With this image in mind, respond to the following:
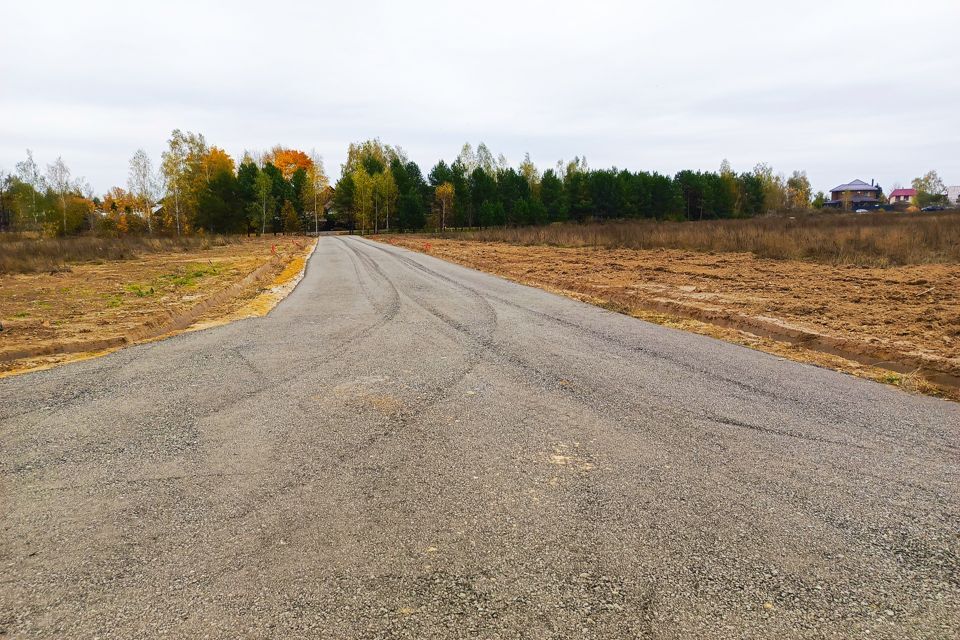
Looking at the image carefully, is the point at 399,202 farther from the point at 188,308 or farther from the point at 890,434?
the point at 890,434

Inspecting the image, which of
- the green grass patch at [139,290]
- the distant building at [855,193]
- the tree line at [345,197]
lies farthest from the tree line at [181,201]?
the distant building at [855,193]

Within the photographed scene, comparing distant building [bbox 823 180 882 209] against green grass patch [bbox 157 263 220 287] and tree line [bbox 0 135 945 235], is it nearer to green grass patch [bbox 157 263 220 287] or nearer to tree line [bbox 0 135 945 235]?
tree line [bbox 0 135 945 235]

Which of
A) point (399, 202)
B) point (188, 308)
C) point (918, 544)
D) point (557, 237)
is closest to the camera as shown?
point (918, 544)

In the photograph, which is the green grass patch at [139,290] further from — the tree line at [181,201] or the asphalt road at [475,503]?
the tree line at [181,201]

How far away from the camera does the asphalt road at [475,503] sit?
6.92ft

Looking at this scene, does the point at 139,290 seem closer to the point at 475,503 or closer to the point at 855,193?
the point at 475,503

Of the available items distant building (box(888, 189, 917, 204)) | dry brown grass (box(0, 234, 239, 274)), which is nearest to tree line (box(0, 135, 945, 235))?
dry brown grass (box(0, 234, 239, 274))

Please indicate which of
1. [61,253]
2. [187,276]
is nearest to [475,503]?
[187,276]

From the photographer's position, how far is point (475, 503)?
292cm

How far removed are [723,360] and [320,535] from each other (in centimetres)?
536

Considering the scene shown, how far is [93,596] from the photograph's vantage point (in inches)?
86.5

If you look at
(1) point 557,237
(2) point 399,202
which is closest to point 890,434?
(1) point 557,237

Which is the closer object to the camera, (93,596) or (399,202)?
(93,596)

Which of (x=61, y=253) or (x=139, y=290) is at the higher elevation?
(x=61, y=253)
